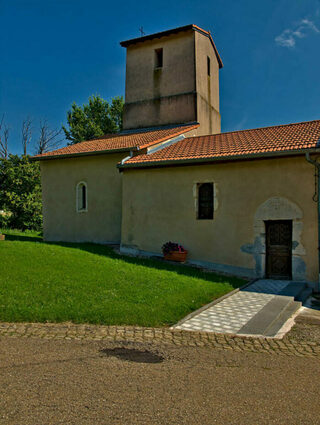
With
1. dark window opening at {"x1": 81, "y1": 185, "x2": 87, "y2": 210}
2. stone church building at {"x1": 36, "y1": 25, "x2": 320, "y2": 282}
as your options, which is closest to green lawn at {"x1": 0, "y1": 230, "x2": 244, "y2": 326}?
stone church building at {"x1": 36, "y1": 25, "x2": 320, "y2": 282}

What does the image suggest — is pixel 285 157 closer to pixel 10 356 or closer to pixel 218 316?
pixel 218 316

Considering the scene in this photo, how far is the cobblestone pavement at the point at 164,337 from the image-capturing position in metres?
5.63

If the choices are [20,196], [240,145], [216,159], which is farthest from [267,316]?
[20,196]

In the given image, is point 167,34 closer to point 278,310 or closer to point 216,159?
point 216,159

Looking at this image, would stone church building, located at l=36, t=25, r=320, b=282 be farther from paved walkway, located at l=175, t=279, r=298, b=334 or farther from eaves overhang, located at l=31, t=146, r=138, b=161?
paved walkway, located at l=175, t=279, r=298, b=334

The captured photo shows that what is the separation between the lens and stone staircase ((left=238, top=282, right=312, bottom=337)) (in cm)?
661

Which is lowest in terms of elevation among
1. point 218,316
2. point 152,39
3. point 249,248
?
point 218,316

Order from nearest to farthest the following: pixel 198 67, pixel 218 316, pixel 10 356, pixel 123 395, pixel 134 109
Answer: pixel 123 395, pixel 10 356, pixel 218 316, pixel 198 67, pixel 134 109

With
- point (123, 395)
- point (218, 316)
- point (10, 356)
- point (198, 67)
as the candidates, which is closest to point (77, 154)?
point (198, 67)

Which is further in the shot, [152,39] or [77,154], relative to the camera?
[152,39]

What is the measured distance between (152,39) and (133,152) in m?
9.46

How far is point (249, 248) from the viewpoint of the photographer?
12102mm

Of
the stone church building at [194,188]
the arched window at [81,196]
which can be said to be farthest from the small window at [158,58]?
the arched window at [81,196]

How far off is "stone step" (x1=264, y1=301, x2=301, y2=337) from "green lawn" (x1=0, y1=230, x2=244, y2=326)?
1.68 m
